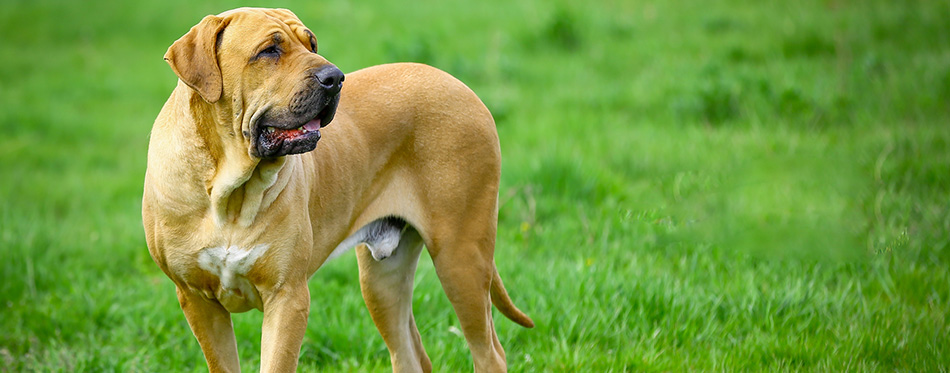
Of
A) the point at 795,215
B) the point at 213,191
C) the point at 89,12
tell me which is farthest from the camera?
the point at 89,12

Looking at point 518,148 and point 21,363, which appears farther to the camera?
point 518,148

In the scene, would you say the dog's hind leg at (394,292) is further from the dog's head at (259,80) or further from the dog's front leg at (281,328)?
the dog's head at (259,80)

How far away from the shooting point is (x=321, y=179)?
12.2 feet

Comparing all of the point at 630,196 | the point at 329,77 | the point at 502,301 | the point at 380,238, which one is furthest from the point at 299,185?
the point at 630,196

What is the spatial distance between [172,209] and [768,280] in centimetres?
355

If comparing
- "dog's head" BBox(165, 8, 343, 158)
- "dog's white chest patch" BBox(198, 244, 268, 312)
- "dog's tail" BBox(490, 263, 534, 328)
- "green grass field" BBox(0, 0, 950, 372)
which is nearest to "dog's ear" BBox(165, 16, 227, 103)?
"dog's head" BBox(165, 8, 343, 158)

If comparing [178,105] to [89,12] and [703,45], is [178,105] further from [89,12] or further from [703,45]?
[89,12]

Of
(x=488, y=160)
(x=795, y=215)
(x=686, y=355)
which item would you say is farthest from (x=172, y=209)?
(x=795, y=215)

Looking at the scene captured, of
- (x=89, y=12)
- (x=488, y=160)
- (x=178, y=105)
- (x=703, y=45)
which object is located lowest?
(x=89, y=12)

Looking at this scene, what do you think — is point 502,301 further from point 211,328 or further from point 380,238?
point 211,328

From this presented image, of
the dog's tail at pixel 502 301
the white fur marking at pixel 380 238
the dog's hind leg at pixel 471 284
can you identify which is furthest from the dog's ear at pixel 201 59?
the dog's tail at pixel 502 301

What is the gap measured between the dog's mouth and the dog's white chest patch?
1.27 ft

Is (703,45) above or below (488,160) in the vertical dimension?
below

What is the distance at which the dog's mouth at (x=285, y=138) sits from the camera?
10.4 feet
